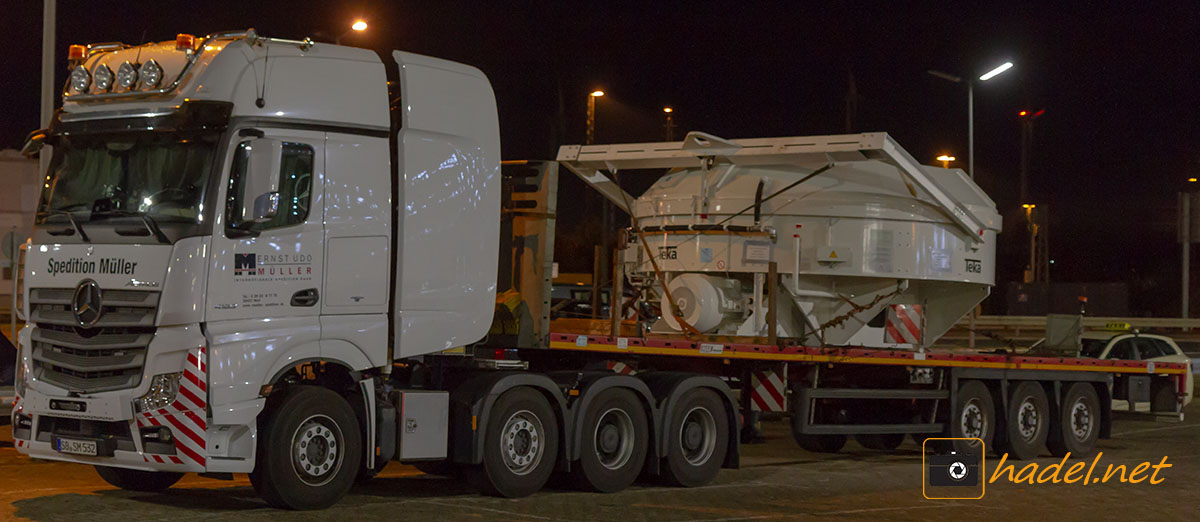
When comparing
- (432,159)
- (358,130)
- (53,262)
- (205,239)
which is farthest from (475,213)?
(53,262)

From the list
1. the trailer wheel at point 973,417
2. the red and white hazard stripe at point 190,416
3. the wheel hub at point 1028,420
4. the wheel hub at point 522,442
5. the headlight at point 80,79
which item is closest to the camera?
the red and white hazard stripe at point 190,416

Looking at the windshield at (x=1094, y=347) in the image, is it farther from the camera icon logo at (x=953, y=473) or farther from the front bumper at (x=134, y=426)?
the front bumper at (x=134, y=426)

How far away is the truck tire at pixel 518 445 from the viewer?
11.1 metres

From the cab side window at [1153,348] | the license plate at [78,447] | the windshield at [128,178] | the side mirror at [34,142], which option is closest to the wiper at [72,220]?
the windshield at [128,178]

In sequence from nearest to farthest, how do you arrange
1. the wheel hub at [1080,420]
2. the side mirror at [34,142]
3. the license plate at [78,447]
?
the license plate at [78,447] → the side mirror at [34,142] → the wheel hub at [1080,420]

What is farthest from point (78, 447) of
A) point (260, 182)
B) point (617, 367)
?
point (617, 367)

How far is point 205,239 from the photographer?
931cm

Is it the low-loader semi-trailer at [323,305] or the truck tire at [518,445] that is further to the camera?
the truck tire at [518,445]

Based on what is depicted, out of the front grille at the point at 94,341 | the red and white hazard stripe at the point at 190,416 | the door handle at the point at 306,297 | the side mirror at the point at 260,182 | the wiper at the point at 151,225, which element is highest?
the side mirror at the point at 260,182

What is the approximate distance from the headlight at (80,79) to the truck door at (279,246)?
1.57 meters

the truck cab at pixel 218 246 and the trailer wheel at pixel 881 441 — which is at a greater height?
the truck cab at pixel 218 246

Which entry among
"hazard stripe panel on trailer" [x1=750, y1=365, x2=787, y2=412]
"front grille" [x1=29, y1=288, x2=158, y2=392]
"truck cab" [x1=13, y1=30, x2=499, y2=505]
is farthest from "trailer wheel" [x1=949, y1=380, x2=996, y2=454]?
"front grille" [x1=29, y1=288, x2=158, y2=392]

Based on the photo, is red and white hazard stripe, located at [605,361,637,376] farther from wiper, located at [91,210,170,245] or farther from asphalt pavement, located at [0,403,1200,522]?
wiper, located at [91,210,170,245]

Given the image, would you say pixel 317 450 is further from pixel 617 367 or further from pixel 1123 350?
pixel 1123 350
